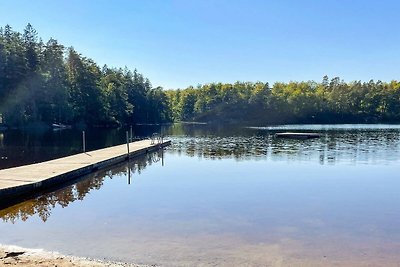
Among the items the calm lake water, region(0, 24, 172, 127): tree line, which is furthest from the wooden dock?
region(0, 24, 172, 127): tree line

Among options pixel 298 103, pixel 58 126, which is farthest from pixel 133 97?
pixel 298 103

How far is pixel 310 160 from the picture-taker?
77.6 feet

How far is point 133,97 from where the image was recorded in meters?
95.8

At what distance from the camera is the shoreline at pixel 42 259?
22.2 feet

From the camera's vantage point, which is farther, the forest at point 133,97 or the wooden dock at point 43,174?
the forest at point 133,97

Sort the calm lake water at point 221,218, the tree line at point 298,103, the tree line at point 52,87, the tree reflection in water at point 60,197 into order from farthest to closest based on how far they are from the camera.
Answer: the tree line at point 298,103, the tree line at point 52,87, the tree reflection in water at point 60,197, the calm lake water at point 221,218

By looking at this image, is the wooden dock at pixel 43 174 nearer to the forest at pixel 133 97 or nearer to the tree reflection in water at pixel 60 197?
the tree reflection in water at pixel 60 197

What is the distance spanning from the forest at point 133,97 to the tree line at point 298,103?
251 millimetres

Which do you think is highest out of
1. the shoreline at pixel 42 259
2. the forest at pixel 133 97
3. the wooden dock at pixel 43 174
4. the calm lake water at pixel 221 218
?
the forest at pixel 133 97

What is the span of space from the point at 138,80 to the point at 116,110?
2207cm

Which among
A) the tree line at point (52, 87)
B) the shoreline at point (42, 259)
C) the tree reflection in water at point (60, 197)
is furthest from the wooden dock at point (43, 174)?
the tree line at point (52, 87)

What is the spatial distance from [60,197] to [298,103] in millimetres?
102581

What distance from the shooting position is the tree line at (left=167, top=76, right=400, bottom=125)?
342 ft

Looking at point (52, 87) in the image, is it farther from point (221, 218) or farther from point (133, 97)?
point (221, 218)
